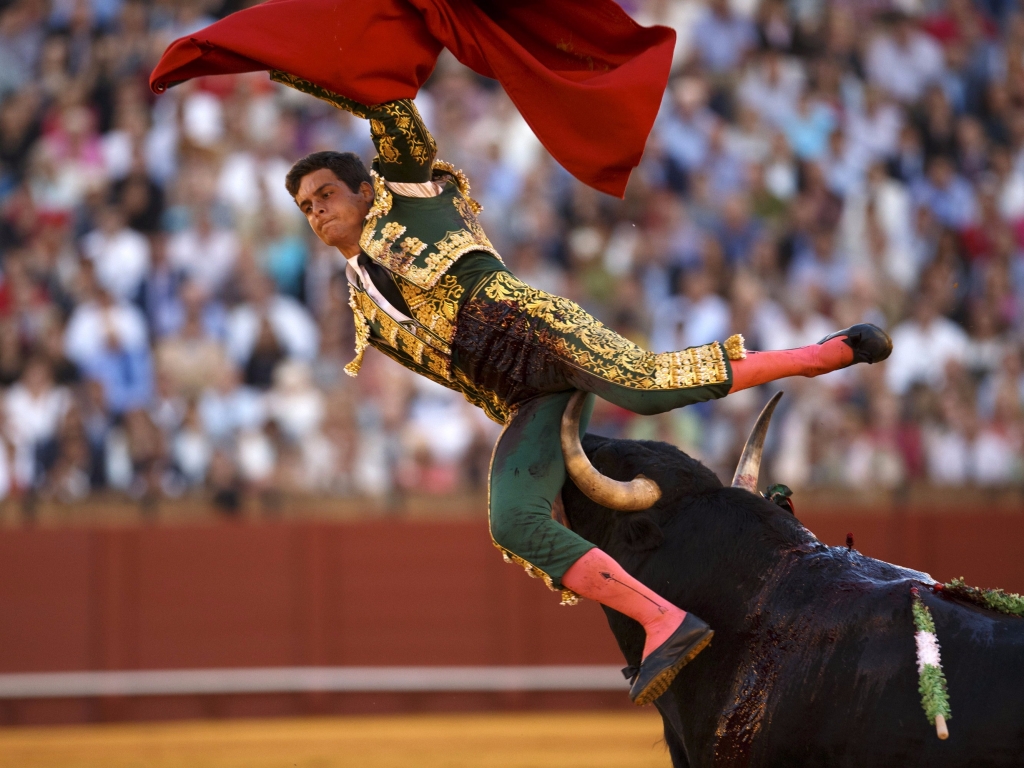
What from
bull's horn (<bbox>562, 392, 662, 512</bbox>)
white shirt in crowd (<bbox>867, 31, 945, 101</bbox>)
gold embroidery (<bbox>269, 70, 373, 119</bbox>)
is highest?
white shirt in crowd (<bbox>867, 31, 945, 101</bbox>)

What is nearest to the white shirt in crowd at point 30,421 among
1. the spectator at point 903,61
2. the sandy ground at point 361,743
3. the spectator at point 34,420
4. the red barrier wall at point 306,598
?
the spectator at point 34,420

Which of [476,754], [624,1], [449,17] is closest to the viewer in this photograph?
[449,17]

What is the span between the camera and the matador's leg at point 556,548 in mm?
3078

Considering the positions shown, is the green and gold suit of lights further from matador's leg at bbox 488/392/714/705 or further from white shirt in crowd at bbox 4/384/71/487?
white shirt in crowd at bbox 4/384/71/487

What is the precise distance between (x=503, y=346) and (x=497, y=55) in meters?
0.78

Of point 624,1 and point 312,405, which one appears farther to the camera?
point 624,1

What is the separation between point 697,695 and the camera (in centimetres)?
319

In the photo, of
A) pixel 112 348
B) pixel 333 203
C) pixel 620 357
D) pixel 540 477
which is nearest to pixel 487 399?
pixel 540 477

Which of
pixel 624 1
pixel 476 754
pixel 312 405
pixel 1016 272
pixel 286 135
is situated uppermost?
pixel 624 1

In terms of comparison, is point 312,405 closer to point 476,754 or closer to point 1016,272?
point 476,754

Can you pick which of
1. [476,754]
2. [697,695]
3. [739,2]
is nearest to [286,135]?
[739,2]

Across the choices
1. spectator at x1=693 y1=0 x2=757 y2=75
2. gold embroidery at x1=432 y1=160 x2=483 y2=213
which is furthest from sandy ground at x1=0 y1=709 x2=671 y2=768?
spectator at x1=693 y1=0 x2=757 y2=75

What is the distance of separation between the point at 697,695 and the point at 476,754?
4.01m

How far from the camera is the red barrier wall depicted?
795 cm
